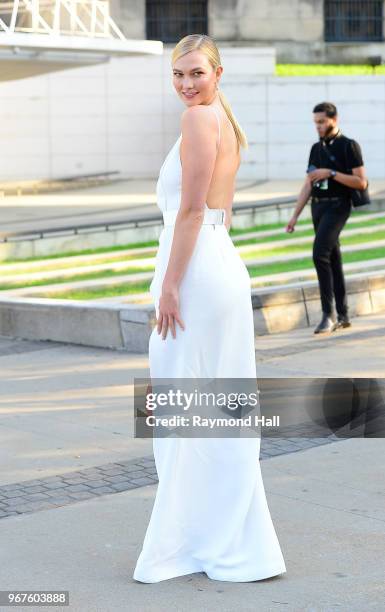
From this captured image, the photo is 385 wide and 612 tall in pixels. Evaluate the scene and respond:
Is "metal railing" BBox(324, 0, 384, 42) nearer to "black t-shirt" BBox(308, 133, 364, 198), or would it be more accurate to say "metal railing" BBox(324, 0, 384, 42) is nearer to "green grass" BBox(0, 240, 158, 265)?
"green grass" BBox(0, 240, 158, 265)

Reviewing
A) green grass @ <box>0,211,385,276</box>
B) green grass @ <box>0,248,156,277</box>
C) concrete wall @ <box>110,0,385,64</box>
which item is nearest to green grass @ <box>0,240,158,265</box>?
green grass @ <box>0,211,385,276</box>

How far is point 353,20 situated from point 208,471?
3401 cm

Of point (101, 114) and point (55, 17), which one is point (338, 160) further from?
point (101, 114)

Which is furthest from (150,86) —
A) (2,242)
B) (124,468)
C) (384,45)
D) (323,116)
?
(124,468)

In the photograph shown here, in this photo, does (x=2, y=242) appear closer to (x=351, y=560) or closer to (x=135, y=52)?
(x=135, y=52)

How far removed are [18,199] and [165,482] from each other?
21.7 m

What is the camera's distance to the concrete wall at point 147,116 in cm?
2964

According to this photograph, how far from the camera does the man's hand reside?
948 centimetres

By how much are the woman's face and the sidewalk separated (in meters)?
1.81

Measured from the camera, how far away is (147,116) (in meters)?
30.5

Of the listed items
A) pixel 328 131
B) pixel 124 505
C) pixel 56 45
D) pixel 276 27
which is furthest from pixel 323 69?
pixel 124 505

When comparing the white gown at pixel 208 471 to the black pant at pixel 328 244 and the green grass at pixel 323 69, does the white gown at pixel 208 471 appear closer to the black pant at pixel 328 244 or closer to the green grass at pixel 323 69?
the black pant at pixel 328 244

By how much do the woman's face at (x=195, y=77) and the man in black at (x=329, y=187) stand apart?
530 cm

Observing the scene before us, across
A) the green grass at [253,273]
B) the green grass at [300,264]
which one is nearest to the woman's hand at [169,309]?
the green grass at [253,273]
